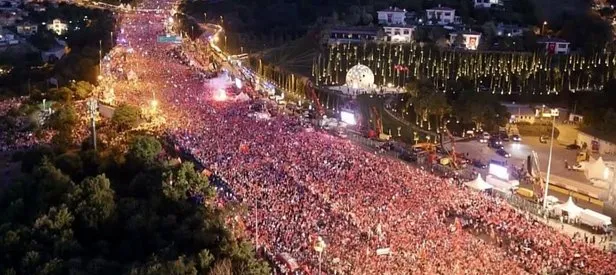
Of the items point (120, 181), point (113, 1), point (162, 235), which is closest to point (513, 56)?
point (120, 181)

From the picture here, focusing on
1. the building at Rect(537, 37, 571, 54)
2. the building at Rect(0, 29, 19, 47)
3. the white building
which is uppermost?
the white building

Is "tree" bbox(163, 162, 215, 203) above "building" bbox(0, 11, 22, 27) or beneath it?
beneath

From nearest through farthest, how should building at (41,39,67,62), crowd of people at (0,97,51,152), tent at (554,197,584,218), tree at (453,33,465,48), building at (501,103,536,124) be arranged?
tent at (554,197,584,218) < crowd of people at (0,97,51,152) < building at (501,103,536,124) < tree at (453,33,465,48) < building at (41,39,67,62)

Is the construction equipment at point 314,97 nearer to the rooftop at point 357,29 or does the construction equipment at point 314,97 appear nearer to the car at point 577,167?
the rooftop at point 357,29

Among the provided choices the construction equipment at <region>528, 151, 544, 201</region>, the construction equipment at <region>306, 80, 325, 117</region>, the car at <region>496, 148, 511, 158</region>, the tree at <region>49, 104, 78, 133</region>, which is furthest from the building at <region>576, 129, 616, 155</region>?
the tree at <region>49, 104, 78, 133</region>

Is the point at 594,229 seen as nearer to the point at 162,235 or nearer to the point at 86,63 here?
the point at 162,235

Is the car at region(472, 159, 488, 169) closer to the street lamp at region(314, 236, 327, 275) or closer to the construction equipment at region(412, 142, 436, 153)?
the construction equipment at region(412, 142, 436, 153)

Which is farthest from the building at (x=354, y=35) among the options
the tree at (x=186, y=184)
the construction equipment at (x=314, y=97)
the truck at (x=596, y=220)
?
the truck at (x=596, y=220)

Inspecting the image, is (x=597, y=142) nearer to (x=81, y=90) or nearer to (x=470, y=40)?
(x=470, y=40)
